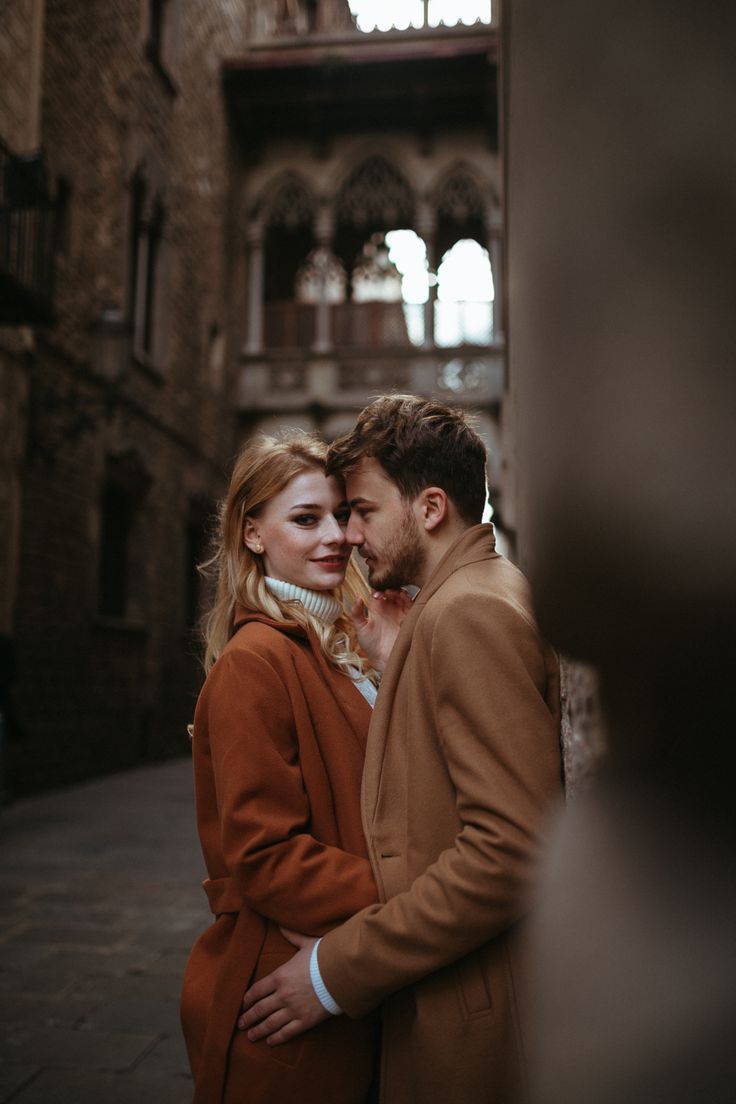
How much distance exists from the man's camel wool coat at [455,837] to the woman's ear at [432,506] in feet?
0.45

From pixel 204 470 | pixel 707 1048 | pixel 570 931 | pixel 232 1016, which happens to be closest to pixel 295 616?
pixel 232 1016

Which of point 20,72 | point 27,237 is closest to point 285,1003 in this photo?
point 27,237

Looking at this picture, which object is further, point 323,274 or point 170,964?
point 323,274

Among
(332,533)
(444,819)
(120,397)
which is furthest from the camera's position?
(120,397)

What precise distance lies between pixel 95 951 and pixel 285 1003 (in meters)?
3.19

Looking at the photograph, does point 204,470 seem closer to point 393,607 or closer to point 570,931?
point 393,607

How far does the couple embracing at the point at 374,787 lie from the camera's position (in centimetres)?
123

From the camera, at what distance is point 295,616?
185 centimetres

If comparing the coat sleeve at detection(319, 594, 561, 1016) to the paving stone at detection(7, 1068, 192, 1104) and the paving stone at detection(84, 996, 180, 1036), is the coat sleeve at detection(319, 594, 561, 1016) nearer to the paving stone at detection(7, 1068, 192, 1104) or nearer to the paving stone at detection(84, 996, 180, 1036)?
the paving stone at detection(7, 1068, 192, 1104)

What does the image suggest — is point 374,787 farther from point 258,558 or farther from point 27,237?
point 27,237

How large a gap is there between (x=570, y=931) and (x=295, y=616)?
1192 mm

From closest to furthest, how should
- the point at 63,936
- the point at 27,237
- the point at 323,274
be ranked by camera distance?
the point at 63,936 → the point at 27,237 → the point at 323,274

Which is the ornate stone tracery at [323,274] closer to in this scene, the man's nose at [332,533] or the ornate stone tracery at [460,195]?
the ornate stone tracery at [460,195]

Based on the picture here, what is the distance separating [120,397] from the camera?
1098 centimetres
